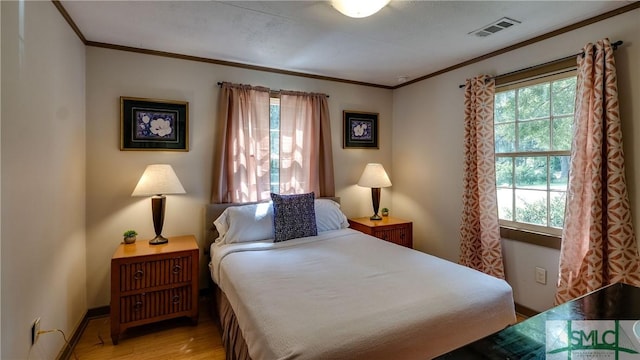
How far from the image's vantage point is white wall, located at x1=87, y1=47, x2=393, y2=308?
257cm

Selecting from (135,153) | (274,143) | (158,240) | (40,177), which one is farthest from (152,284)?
(274,143)

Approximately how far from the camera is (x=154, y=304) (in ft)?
7.69

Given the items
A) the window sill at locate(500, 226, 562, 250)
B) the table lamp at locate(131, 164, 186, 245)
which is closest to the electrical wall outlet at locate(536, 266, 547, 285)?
the window sill at locate(500, 226, 562, 250)

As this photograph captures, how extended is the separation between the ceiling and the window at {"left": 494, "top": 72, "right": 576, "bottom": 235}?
1.27ft

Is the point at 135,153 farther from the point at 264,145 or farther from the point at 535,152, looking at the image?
the point at 535,152

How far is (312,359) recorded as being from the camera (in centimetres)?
112

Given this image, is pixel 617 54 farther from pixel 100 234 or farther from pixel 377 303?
pixel 100 234

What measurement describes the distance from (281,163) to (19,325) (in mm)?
2292

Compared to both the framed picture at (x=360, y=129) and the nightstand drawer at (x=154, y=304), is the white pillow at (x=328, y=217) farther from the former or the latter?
the nightstand drawer at (x=154, y=304)

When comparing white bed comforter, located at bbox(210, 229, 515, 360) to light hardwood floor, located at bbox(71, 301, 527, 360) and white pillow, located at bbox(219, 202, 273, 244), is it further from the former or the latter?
light hardwood floor, located at bbox(71, 301, 527, 360)

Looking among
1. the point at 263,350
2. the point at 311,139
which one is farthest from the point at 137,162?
the point at 263,350

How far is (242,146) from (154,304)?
62.3 inches

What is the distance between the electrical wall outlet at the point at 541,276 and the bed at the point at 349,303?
103 centimetres

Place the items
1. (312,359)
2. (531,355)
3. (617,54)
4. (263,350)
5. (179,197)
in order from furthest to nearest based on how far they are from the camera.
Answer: (179,197), (617,54), (263,350), (312,359), (531,355)
